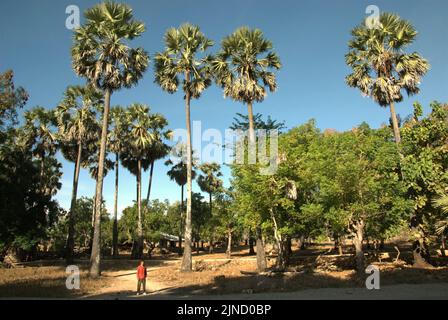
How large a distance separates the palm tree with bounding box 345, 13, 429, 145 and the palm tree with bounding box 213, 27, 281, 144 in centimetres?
615

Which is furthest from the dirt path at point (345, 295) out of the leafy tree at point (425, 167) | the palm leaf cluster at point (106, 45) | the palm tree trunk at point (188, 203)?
the palm leaf cluster at point (106, 45)

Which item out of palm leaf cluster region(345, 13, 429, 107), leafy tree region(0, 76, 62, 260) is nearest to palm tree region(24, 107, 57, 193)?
leafy tree region(0, 76, 62, 260)

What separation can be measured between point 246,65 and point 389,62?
9962 millimetres

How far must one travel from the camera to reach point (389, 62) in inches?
950

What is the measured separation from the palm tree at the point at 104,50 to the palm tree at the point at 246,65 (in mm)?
6265

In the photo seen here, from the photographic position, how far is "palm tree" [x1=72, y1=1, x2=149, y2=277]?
2267cm

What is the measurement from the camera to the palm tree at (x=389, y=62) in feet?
77.0

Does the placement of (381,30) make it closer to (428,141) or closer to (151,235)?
(428,141)

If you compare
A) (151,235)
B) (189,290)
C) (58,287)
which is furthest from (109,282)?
(151,235)

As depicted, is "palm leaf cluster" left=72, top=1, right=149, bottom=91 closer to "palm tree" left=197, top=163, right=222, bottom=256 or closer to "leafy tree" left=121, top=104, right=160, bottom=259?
"leafy tree" left=121, top=104, right=160, bottom=259
